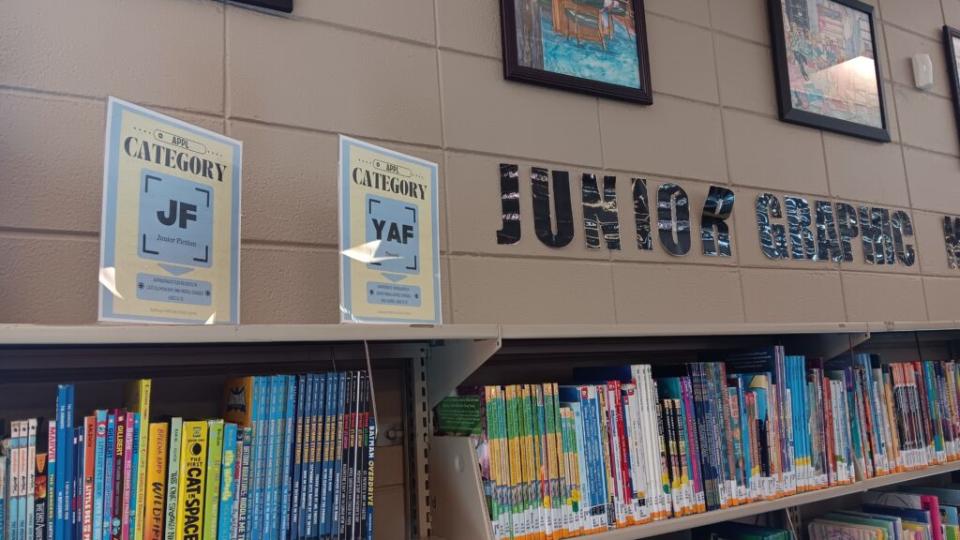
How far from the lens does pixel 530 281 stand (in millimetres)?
1795

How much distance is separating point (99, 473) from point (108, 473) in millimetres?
11

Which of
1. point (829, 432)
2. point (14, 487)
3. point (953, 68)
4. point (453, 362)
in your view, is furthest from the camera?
point (953, 68)

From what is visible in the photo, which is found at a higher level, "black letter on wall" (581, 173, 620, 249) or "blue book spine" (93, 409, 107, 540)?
"black letter on wall" (581, 173, 620, 249)

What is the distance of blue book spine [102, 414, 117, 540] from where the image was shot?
980 millimetres

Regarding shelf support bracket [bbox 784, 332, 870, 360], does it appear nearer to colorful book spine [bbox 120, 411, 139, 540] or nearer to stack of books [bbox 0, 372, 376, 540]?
stack of books [bbox 0, 372, 376, 540]

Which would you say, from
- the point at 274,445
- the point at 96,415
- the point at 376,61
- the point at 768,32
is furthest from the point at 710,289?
the point at 96,415

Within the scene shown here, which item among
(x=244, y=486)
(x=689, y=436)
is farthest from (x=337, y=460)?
(x=689, y=436)

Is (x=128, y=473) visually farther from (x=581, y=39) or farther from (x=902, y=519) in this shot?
(x=902, y=519)

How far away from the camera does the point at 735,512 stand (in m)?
1.60

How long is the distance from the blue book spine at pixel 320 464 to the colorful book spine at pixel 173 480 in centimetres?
21

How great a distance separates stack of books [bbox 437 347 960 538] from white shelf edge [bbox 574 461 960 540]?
2 cm

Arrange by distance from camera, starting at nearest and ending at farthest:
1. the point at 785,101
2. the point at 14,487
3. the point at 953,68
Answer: the point at 14,487 → the point at 785,101 → the point at 953,68

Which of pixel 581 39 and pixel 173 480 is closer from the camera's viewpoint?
pixel 173 480

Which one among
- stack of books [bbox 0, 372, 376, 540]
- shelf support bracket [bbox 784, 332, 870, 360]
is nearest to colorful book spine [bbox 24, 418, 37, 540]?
stack of books [bbox 0, 372, 376, 540]
